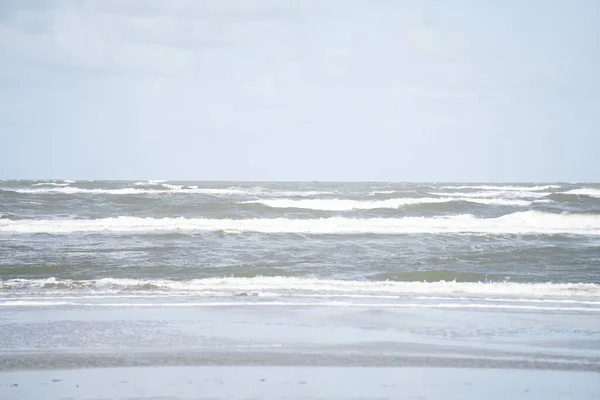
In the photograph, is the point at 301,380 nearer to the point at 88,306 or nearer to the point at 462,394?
the point at 462,394

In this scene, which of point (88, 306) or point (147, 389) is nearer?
point (147, 389)

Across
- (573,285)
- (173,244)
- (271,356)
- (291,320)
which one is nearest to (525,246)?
(573,285)

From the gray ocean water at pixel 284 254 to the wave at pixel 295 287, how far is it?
20 mm

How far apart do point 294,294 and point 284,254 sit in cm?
654

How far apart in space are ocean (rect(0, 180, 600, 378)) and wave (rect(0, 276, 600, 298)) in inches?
1.6

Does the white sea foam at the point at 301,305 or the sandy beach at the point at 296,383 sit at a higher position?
the sandy beach at the point at 296,383

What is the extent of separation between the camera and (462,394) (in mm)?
6051

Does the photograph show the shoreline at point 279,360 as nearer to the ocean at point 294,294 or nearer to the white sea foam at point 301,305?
the ocean at point 294,294

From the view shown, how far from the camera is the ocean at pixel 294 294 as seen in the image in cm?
768

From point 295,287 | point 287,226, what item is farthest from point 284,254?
point 287,226

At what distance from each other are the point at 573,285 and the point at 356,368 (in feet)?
25.4

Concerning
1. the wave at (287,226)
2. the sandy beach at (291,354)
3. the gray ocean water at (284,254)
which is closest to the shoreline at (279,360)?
the sandy beach at (291,354)

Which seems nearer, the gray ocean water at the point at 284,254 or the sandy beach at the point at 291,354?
the sandy beach at the point at 291,354

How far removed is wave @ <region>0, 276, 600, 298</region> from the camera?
1224cm
